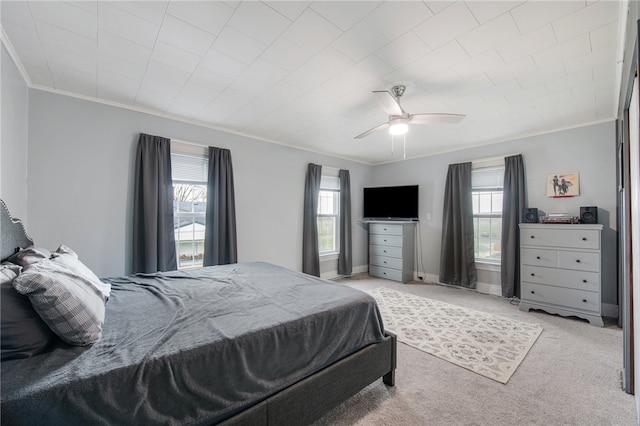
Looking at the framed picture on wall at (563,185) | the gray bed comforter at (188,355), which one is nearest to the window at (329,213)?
the gray bed comforter at (188,355)

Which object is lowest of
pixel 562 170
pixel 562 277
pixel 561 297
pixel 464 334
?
pixel 464 334

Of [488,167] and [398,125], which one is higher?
[398,125]

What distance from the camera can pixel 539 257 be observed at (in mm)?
3488

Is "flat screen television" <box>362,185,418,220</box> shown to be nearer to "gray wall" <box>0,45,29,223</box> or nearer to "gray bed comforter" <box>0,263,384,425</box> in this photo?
"gray bed comforter" <box>0,263,384,425</box>

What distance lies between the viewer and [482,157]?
14.8ft

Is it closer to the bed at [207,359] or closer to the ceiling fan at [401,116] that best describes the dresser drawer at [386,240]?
the ceiling fan at [401,116]

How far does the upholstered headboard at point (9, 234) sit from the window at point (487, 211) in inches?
217

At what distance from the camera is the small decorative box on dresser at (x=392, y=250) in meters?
5.05

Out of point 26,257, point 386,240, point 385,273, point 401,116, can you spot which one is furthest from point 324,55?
point 385,273

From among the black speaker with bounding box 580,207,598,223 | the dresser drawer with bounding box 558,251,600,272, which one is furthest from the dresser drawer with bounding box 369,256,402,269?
the black speaker with bounding box 580,207,598,223

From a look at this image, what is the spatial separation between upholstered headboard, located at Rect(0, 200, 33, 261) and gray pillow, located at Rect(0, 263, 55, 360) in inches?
29.9

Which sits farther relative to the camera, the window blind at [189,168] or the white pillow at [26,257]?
the window blind at [189,168]

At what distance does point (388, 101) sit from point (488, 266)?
3.53 meters

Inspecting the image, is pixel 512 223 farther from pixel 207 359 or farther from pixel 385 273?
pixel 207 359
